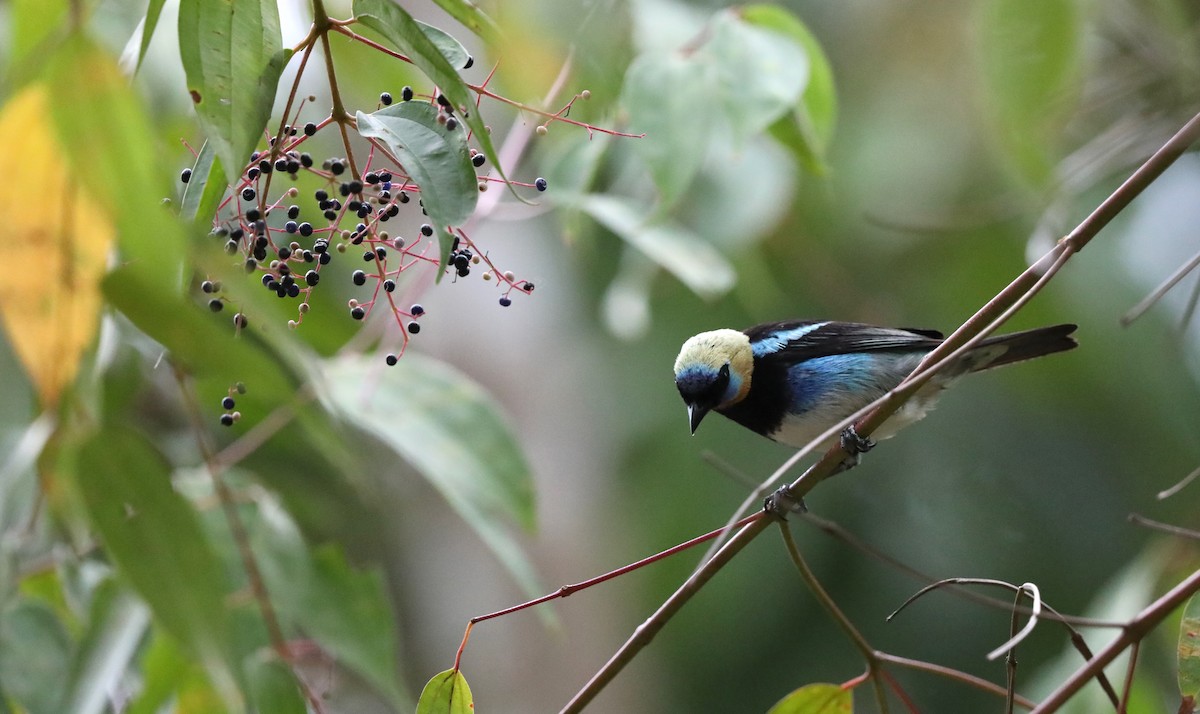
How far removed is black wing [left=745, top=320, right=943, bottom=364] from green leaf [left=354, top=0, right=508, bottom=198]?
174cm

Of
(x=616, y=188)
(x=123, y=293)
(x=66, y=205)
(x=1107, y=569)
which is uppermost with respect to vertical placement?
(x=616, y=188)

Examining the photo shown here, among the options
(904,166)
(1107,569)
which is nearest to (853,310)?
(904,166)

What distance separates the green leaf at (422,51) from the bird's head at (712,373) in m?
1.57

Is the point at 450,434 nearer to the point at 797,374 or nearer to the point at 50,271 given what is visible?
the point at 797,374

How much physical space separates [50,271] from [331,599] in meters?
1.44

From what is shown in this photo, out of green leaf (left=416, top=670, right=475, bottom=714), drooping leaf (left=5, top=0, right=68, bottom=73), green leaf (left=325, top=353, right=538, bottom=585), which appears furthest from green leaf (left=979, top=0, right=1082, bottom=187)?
drooping leaf (left=5, top=0, right=68, bottom=73)

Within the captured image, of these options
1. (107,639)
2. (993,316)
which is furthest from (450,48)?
(107,639)

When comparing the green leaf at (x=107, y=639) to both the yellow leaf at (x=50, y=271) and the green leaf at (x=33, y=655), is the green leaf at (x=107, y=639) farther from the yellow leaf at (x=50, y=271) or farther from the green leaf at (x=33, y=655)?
the yellow leaf at (x=50, y=271)

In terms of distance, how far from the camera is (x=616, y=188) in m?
4.20

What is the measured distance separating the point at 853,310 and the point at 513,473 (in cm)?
254

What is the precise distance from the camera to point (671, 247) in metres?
2.93

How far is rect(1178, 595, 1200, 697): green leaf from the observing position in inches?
67.0

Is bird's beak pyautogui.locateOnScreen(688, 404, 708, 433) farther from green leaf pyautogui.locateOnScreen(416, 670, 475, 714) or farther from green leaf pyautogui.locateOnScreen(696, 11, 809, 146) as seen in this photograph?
green leaf pyautogui.locateOnScreen(416, 670, 475, 714)

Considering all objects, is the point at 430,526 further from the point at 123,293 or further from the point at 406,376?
the point at 123,293
